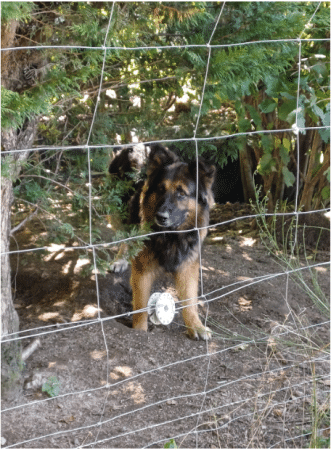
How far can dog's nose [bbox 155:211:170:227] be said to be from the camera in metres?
3.42

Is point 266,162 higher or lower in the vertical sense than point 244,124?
lower

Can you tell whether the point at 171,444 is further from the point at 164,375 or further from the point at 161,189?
the point at 161,189

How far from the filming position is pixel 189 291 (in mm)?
3789

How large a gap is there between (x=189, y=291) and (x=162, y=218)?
71 centimetres

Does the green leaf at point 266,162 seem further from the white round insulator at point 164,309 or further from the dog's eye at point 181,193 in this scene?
the white round insulator at point 164,309

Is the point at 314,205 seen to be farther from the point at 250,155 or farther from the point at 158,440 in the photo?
the point at 158,440

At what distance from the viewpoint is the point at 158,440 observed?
2.34 metres

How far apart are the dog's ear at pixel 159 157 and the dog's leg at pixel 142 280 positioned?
664 millimetres

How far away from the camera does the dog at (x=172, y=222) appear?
141 inches

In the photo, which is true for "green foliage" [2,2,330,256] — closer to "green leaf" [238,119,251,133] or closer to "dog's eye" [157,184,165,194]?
"green leaf" [238,119,251,133]

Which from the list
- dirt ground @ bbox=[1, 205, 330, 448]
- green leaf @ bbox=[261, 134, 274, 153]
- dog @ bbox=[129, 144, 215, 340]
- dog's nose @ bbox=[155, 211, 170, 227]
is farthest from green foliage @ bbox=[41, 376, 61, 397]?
green leaf @ bbox=[261, 134, 274, 153]

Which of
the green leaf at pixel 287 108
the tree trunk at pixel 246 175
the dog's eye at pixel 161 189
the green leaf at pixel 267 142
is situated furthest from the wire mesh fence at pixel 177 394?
the tree trunk at pixel 246 175

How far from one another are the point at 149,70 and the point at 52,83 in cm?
122

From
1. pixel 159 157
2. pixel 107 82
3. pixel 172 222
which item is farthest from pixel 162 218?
pixel 107 82
